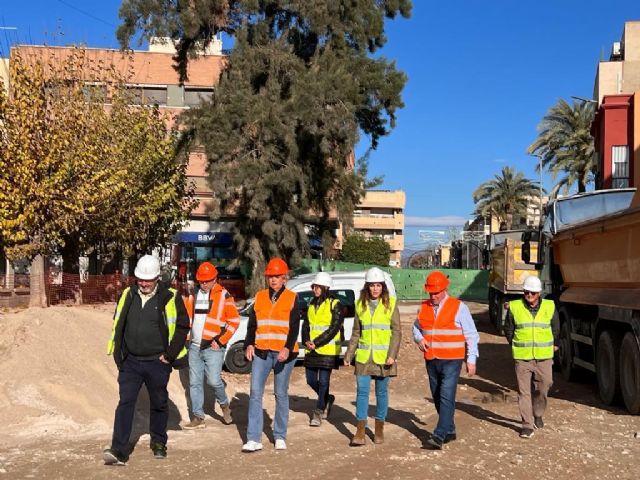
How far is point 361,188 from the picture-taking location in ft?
96.4

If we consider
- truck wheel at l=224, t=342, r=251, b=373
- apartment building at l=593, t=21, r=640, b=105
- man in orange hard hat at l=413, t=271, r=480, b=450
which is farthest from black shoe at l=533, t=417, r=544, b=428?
apartment building at l=593, t=21, r=640, b=105

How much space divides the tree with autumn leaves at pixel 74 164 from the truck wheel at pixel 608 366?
50.2ft

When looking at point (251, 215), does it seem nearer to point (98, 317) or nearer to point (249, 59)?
point (249, 59)

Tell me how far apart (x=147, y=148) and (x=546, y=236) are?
18.1 meters

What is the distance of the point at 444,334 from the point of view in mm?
7277

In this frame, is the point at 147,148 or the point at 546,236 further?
the point at 147,148

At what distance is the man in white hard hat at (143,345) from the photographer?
6.41 metres

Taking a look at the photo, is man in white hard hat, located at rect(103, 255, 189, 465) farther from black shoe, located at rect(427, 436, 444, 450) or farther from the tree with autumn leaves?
the tree with autumn leaves

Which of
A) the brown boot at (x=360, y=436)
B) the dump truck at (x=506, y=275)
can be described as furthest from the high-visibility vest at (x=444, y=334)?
the dump truck at (x=506, y=275)

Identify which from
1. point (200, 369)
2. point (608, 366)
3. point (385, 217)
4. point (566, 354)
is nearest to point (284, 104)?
point (566, 354)

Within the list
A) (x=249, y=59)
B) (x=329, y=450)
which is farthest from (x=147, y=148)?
(x=329, y=450)

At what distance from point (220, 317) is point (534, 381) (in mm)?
3716

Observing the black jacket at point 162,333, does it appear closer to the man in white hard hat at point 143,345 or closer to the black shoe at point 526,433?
the man in white hard hat at point 143,345

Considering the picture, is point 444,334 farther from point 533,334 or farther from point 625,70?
point 625,70
